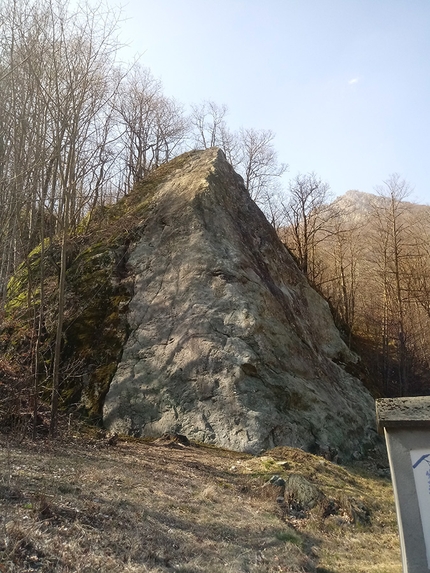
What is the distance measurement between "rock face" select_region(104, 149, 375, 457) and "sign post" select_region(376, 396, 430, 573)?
513cm

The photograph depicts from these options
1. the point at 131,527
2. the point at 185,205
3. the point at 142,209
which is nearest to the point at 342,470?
the point at 131,527

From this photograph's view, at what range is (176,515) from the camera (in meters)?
4.82

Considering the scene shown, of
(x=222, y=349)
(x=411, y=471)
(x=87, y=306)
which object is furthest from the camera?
(x=87, y=306)

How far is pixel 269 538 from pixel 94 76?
7.33m

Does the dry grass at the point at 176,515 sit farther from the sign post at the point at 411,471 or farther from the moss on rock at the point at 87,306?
the moss on rock at the point at 87,306

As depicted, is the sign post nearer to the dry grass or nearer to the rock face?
the dry grass

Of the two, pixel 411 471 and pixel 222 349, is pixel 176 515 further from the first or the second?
pixel 222 349

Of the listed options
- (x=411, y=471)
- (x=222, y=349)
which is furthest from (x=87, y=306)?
(x=411, y=471)

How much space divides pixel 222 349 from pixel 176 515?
450cm

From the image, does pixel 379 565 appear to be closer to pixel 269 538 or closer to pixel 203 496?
pixel 269 538

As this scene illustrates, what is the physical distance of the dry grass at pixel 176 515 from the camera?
12.0 feet

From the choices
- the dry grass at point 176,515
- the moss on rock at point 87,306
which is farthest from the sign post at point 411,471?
the moss on rock at point 87,306

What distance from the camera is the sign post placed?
2848 millimetres

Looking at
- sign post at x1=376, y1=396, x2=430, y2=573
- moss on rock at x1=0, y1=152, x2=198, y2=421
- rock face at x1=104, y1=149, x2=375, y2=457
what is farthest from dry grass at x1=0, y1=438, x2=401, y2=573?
moss on rock at x1=0, y1=152, x2=198, y2=421
